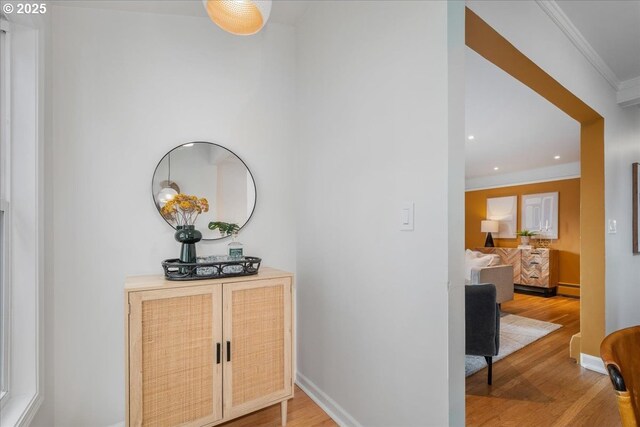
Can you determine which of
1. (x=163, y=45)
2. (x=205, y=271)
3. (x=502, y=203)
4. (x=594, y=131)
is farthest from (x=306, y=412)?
(x=502, y=203)

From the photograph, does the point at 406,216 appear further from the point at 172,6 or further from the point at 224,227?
the point at 172,6

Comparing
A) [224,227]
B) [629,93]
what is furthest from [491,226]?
[224,227]

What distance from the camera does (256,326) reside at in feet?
5.72

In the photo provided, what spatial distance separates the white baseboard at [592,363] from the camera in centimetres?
257

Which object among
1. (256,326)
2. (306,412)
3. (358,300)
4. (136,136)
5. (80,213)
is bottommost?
(306,412)

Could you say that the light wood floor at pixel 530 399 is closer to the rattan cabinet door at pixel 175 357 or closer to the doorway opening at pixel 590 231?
the doorway opening at pixel 590 231

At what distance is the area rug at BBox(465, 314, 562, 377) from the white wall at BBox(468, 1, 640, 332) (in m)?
0.79

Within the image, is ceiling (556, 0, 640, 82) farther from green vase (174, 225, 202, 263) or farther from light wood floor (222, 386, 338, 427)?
light wood floor (222, 386, 338, 427)

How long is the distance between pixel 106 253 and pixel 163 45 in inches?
53.4

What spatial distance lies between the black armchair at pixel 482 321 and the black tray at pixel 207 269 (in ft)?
5.39

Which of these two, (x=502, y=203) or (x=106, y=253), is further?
(x=502, y=203)

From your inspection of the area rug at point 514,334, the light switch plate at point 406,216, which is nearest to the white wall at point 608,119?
the area rug at point 514,334

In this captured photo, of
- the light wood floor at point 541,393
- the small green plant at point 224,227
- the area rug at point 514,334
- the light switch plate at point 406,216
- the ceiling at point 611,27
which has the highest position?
the ceiling at point 611,27

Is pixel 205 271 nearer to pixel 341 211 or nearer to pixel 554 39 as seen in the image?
pixel 341 211
